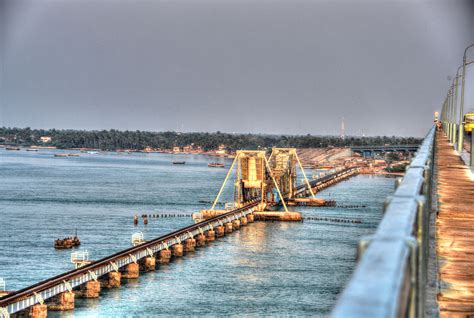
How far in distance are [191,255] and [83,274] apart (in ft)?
61.6

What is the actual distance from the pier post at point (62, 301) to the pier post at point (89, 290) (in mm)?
3471

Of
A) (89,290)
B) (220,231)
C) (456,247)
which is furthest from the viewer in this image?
(220,231)

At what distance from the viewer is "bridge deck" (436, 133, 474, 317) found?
5.82m

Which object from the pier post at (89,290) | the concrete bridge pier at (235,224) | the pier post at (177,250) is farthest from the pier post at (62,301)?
the concrete bridge pier at (235,224)

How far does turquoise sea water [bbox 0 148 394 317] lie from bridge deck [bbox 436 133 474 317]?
26492 mm

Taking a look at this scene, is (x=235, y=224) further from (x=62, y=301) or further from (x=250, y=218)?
(x=62, y=301)

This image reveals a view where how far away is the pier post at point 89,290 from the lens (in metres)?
41.8

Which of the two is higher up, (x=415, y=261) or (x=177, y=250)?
(x=415, y=261)

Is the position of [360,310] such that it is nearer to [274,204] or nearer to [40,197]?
[274,204]

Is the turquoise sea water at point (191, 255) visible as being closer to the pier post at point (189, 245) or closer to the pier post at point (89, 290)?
the pier post at point (89, 290)

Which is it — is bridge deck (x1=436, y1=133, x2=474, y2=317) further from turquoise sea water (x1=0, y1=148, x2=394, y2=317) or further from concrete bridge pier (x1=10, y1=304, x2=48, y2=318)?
turquoise sea water (x1=0, y1=148, x2=394, y2=317)

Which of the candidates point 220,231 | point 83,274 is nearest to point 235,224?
point 220,231

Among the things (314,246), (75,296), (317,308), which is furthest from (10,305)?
(314,246)

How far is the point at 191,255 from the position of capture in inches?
2388
